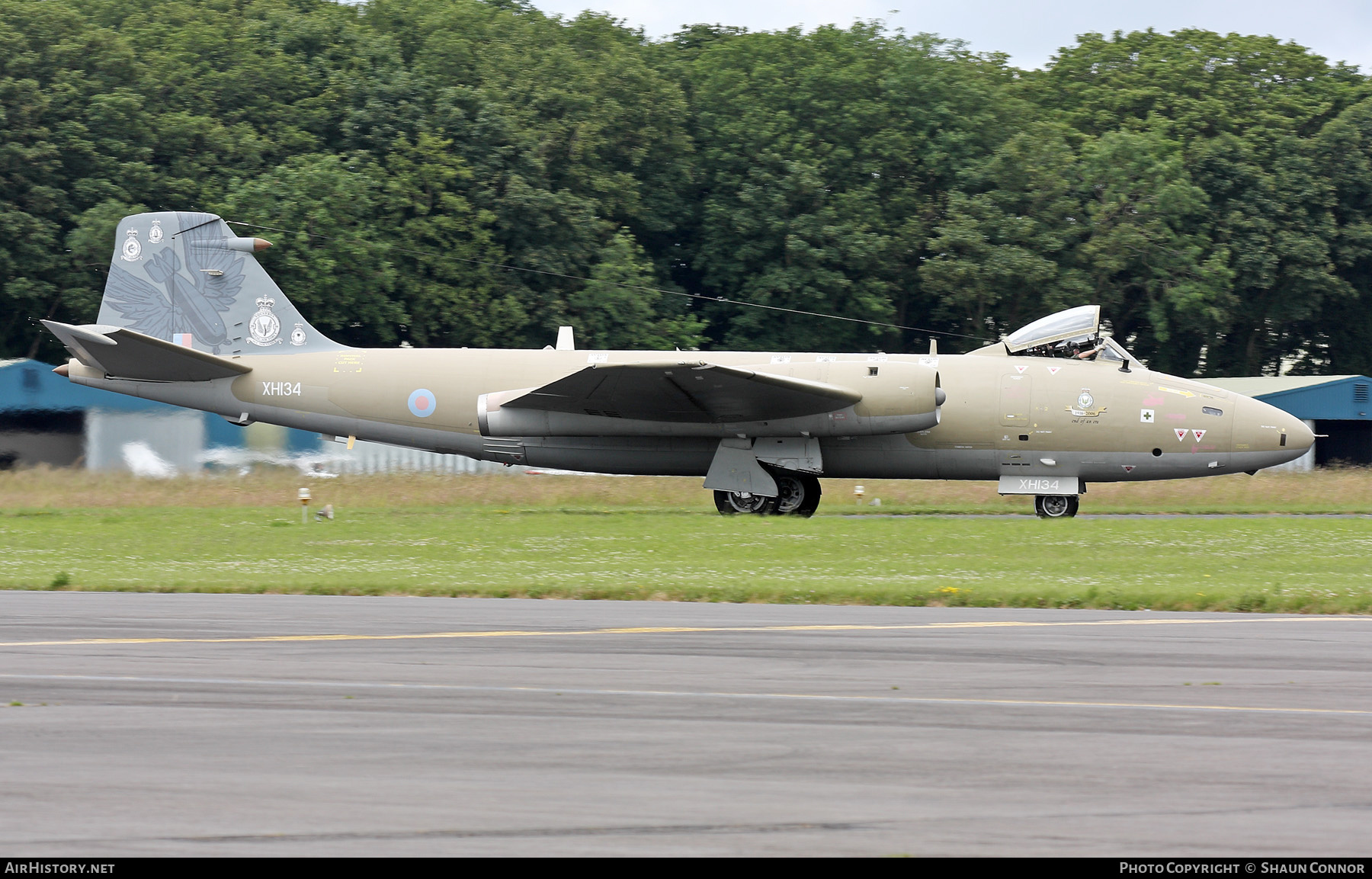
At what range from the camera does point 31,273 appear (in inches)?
1629

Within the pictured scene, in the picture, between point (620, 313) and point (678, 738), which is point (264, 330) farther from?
point (678, 738)

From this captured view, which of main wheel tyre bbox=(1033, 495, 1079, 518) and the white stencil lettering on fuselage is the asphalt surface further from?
the white stencil lettering on fuselage

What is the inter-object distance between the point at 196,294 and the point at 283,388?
295 cm

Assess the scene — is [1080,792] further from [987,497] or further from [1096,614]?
[987,497]

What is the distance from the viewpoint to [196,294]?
91.7ft

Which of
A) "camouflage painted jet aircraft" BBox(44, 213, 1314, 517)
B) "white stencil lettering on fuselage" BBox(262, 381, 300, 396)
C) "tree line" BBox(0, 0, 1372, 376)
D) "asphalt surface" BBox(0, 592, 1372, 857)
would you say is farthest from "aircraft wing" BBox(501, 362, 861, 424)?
"tree line" BBox(0, 0, 1372, 376)

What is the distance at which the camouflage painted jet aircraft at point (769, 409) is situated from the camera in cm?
2489

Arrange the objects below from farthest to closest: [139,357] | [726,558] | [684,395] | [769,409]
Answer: [139,357] < [769,409] < [684,395] < [726,558]

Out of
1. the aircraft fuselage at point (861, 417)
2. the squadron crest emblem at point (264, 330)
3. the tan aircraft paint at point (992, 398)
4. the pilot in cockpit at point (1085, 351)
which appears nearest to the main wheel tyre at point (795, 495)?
the aircraft fuselage at point (861, 417)

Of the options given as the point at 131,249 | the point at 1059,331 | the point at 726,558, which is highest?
the point at 131,249

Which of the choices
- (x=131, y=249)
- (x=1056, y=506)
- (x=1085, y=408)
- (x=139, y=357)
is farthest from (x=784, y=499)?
(x=131, y=249)

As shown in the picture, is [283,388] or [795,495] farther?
[283,388]

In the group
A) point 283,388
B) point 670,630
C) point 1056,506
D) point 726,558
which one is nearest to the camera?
point 670,630
